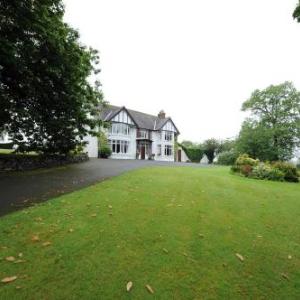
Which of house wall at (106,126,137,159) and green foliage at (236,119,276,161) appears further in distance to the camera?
house wall at (106,126,137,159)

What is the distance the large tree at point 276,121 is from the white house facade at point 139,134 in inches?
565

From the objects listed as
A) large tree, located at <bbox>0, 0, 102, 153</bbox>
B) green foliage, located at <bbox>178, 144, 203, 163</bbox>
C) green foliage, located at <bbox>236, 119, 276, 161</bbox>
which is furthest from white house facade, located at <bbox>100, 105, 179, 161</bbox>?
large tree, located at <bbox>0, 0, 102, 153</bbox>

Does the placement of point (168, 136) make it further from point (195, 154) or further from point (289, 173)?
point (289, 173)

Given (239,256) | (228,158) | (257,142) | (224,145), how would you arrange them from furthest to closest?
(224,145)
(228,158)
(257,142)
(239,256)

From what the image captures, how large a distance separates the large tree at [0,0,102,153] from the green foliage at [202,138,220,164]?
124ft

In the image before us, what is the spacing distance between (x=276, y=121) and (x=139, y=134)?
22618mm

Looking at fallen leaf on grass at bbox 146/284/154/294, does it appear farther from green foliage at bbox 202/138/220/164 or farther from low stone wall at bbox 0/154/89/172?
green foliage at bbox 202/138/220/164

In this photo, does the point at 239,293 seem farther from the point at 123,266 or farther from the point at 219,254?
the point at 123,266

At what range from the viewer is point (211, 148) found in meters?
52.5

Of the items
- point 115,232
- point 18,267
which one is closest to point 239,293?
point 115,232

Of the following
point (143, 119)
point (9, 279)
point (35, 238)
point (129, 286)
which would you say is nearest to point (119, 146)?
point (143, 119)

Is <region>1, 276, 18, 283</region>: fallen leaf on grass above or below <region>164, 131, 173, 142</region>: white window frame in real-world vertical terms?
below

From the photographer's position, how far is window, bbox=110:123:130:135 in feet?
132

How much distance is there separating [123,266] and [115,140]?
36.9 meters
